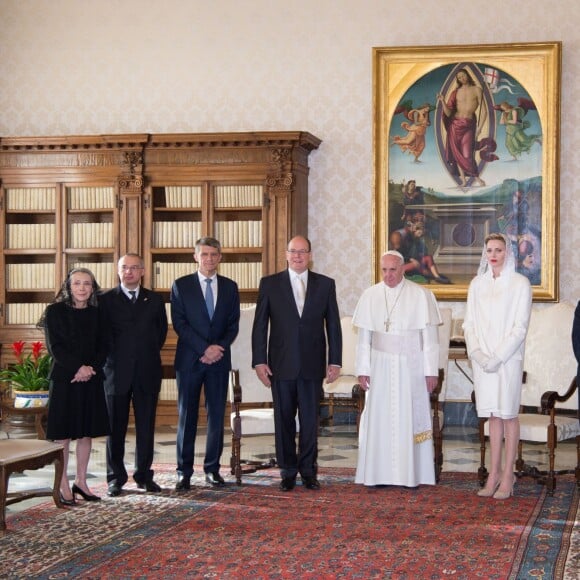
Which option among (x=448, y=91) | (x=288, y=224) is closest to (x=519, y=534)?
(x=288, y=224)

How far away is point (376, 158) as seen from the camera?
11102 mm

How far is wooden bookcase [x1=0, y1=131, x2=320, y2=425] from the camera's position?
10805mm

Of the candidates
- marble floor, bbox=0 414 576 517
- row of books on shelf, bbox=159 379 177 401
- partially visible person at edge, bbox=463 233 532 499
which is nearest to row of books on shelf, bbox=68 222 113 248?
row of books on shelf, bbox=159 379 177 401

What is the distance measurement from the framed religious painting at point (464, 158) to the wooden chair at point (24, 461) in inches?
207

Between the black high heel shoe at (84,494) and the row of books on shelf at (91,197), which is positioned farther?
the row of books on shelf at (91,197)

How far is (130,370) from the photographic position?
23.5 feet

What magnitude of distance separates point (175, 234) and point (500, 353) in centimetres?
491

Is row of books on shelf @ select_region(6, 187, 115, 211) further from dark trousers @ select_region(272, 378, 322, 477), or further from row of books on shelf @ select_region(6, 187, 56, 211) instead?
dark trousers @ select_region(272, 378, 322, 477)

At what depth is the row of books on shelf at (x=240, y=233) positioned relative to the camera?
10883mm

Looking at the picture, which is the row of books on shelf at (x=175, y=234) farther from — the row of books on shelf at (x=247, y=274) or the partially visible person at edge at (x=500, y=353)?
the partially visible person at edge at (x=500, y=353)

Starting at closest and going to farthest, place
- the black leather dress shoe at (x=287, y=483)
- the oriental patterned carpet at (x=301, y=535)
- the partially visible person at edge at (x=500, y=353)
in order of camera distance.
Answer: the oriental patterned carpet at (x=301, y=535)
the partially visible person at edge at (x=500, y=353)
the black leather dress shoe at (x=287, y=483)

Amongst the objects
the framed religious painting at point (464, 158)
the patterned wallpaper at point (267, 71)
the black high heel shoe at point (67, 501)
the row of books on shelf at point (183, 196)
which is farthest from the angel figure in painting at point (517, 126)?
the black high heel shoe at point (67, 501)

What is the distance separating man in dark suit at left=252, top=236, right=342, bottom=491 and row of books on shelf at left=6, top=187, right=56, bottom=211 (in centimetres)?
452

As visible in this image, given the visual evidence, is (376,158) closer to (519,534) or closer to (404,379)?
(404,379)
